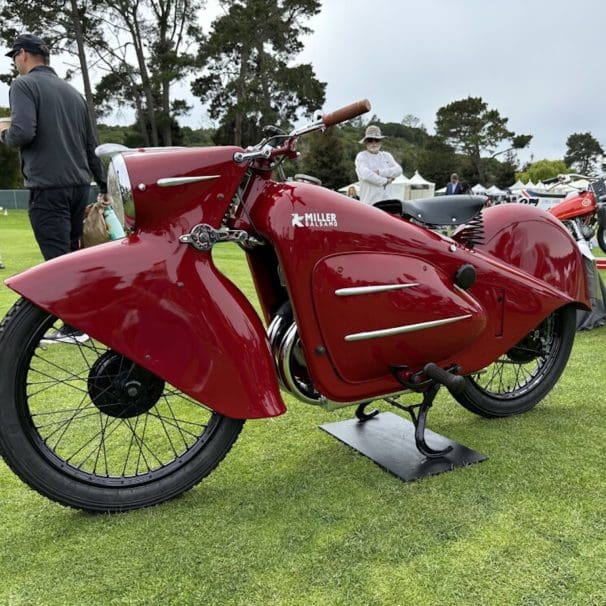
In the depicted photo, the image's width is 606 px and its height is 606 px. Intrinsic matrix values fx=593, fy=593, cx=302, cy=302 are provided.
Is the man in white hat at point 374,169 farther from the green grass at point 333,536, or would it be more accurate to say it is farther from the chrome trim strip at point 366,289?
the chrome trim strip at point 366,289

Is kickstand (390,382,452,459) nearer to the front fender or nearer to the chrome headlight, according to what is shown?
the front fender

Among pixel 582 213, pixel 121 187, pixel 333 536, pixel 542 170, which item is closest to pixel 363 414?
pixel 333 536

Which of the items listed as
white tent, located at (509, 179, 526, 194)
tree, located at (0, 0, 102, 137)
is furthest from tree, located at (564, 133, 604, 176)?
tree, located at (0, 0, 102, 137)

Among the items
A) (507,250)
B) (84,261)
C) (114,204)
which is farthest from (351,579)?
(507,250)

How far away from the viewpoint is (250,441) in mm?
2541

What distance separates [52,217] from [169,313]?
221 centimetres

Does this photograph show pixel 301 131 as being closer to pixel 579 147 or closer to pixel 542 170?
pixel 542 170

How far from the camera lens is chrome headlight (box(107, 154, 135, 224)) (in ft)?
5.81

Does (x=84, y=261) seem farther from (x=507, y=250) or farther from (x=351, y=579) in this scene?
(x=507, y=250)

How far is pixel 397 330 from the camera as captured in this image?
6.97ft

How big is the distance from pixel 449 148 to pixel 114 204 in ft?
196

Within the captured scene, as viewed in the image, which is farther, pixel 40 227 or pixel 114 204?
pixel 40 227

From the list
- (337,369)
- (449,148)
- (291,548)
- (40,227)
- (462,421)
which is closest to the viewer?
(291,548)

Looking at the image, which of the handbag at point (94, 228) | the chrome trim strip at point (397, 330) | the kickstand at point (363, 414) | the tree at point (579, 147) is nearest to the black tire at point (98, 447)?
the chrome trim strip at point (397, 330)
